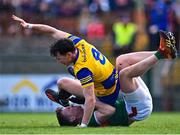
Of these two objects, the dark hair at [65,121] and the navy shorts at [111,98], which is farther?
the dark hair at [65,121]

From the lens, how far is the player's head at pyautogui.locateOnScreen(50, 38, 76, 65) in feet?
38.0

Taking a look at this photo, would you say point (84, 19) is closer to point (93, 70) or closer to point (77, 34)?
point (77, 34)

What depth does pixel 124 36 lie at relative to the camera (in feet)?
77.8

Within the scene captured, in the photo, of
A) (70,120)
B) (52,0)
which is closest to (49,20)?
(52,0)

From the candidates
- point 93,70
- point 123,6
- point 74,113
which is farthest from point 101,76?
point 123,6

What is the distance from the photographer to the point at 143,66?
11.8 meters

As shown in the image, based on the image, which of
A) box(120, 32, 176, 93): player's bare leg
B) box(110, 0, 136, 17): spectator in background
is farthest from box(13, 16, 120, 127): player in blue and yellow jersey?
box(110, 0, 136, 17): spectator in background

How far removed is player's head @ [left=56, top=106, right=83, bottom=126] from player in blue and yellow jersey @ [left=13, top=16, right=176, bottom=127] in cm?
23

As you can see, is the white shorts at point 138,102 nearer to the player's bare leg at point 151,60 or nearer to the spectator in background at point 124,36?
the player's bare leg at point 151,60

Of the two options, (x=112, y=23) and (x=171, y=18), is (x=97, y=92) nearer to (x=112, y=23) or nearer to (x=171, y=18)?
(x=171, y=18)

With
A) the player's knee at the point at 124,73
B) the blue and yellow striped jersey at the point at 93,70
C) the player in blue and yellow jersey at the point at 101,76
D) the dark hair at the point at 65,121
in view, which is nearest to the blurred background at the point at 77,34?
the dark hair at the point at 65,121

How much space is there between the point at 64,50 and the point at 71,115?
54.2 inches

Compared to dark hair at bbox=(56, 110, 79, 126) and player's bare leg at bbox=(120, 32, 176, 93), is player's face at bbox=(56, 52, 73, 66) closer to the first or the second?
player's bare leg at bbox=(120, 32, 176, 93)

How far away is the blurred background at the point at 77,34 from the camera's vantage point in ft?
74.4
